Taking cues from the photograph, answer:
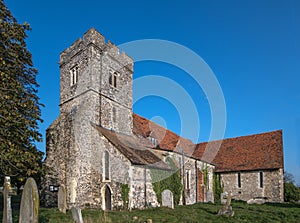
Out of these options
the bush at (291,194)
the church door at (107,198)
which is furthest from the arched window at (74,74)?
the bush at (291,194)

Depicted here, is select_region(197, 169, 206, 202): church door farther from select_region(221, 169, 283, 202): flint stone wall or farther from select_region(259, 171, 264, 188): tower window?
select_region(259, 171, 264, 188): tower window

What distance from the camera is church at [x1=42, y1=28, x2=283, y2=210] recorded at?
17.2 metres

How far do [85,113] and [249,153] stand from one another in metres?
20.5

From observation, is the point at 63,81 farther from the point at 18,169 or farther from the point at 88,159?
the point at 18,169

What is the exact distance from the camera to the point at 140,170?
16906 mm

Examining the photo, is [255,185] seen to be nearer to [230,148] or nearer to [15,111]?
[230,148]

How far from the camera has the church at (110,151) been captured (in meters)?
17.2

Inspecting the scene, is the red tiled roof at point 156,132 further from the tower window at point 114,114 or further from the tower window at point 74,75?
the tower window at point 74,75

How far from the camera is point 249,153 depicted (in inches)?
1185

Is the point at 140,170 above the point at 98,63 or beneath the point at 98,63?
beneath

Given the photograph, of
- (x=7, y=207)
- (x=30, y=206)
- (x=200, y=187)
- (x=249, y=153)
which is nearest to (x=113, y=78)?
(x=200, y=187)

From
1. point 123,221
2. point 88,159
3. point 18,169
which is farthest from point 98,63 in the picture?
point 123,221

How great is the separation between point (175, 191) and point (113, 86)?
10.3 m

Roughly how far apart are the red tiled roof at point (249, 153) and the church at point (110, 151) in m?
→ 0.17
